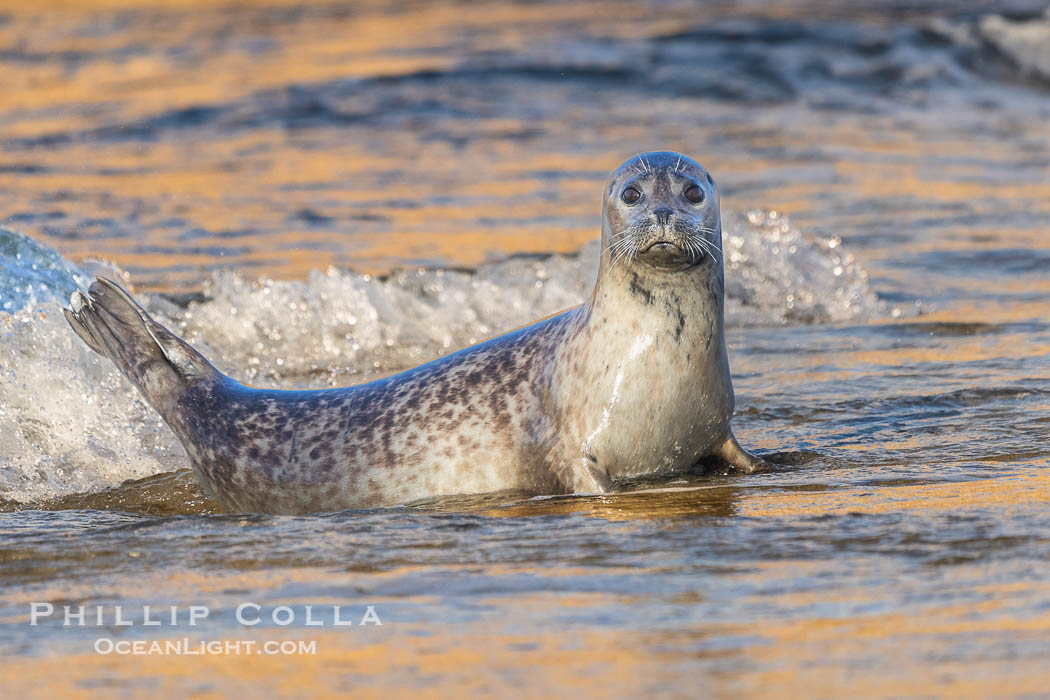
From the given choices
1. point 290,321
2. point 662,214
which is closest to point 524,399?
point 662,214

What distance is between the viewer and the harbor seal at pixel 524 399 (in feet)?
19.2

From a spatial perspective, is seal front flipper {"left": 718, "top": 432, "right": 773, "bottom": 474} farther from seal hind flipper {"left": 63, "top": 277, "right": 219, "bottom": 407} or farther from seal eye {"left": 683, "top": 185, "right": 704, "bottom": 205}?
seal hind flipper {"left": 63, "top": 277, "right": 219, "bottom": 407}

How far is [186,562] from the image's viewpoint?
17.1 feet

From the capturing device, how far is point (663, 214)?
18.4ft

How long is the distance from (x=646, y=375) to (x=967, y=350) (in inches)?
135

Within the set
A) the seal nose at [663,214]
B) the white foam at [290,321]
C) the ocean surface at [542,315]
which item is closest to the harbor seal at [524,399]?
the seal nose at [663,214]

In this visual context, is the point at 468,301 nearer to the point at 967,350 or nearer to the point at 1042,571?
the point at 967,350

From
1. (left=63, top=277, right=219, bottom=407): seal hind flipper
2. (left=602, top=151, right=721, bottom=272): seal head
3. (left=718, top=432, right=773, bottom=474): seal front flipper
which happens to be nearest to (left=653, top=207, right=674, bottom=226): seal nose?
(left=602, top=151, right=721, bottom=272): seal head

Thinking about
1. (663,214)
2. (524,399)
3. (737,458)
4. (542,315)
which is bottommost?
(737,458)

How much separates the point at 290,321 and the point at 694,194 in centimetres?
468

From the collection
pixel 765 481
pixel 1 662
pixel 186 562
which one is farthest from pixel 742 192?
pixel 1 662

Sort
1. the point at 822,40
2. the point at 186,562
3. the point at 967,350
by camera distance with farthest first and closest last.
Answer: the point at 822,40, the point at 967,350, the point at 186,562

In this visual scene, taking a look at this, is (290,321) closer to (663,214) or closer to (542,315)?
(542,315)

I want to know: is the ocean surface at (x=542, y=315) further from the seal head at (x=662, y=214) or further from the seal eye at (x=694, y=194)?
the seal eye at (x=694, y=194)
